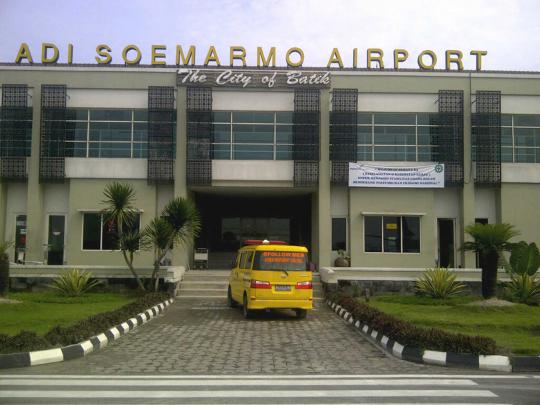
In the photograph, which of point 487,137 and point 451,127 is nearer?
point 487,137

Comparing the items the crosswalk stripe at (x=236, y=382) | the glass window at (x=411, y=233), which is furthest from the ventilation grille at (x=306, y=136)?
the crosswalk stripe at (x=236, y=382)

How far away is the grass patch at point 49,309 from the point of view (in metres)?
13.0

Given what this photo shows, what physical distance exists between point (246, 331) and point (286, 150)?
13076mm

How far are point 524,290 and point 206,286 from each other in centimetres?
1071

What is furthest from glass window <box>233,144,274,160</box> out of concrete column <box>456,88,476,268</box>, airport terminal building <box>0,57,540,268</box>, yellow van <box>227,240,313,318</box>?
yellow van <box>227,240,313,318</box>

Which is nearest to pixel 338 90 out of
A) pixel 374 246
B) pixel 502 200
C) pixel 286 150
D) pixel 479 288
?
pixel 286 150

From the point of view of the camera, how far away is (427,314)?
15.3 meters

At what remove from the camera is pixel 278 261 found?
15523 millimetres

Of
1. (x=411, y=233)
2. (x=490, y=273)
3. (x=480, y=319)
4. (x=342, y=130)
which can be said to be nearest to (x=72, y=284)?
(x=342, y=130)

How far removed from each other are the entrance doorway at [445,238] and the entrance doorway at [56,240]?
16.3 meters

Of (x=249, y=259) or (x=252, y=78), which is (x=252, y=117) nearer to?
(x=252, y=78)

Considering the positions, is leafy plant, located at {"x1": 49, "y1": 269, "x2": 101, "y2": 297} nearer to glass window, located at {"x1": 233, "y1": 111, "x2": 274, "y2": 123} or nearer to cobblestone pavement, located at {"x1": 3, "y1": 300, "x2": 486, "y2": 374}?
cobblestone pavement, located at {"x1": 3, "y1": 300, "x2": 486, "y2": 374}

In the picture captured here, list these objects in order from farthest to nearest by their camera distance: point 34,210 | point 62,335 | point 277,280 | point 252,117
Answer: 1. point 252,117
2. point 34,210
3. point 277,280
4. point 62,335

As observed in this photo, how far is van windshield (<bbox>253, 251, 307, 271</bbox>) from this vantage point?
50.7 ft
